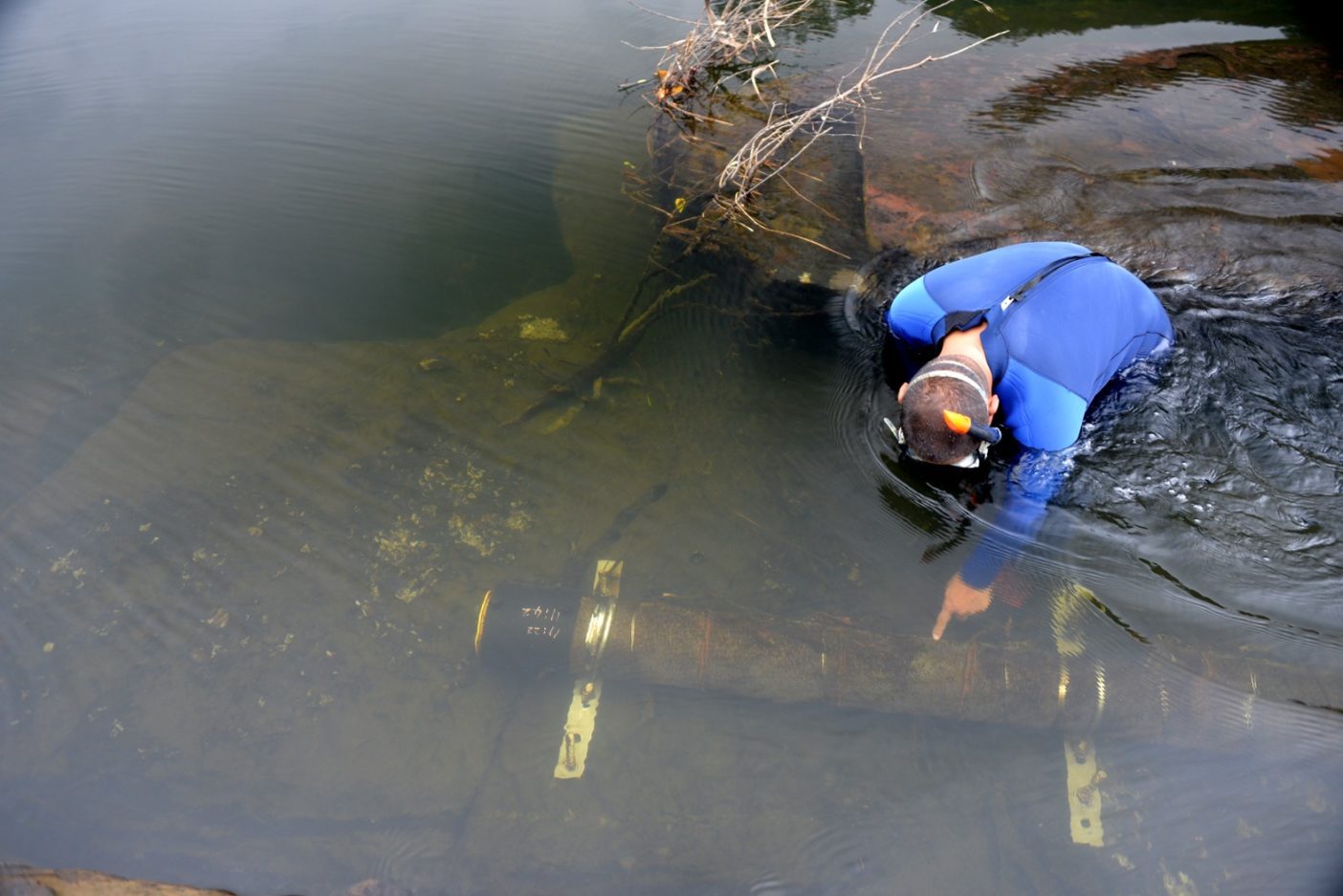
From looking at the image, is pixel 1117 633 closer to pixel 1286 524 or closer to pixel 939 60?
pixel 1286 524

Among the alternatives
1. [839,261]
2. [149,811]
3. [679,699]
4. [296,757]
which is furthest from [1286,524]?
[149,811]

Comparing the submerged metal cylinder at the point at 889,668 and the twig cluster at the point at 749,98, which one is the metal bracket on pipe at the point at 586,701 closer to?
the submerged metal cylinder at the point at 889,668

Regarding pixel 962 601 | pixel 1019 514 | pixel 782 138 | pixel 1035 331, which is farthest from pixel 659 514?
pixel 782 138

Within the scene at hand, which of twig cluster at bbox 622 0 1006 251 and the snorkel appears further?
twig cluster at bbox 622 0 1006 251

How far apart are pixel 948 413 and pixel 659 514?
4.08ft

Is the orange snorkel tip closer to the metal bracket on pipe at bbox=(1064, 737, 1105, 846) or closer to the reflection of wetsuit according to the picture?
the reflection of wetsuit

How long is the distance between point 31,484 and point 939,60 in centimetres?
557

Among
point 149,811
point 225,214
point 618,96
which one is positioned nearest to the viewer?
point 149,811

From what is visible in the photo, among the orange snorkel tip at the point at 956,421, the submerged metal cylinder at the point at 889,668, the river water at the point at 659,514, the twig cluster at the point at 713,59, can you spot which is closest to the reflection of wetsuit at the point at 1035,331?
the river water at the point at 659,514

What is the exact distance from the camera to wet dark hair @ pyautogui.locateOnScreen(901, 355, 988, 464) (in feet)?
7.99

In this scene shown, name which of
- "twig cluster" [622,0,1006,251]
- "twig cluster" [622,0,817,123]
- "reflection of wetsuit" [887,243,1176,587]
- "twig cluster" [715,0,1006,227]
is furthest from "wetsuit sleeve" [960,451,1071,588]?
"twig cluster" [622,0,817,123]

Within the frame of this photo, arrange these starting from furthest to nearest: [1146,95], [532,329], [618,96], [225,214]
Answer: [618,96] → [225,214] → [1146,95] → [532,329]

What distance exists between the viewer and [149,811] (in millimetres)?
2463

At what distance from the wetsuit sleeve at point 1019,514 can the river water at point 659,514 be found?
0.07 metres
